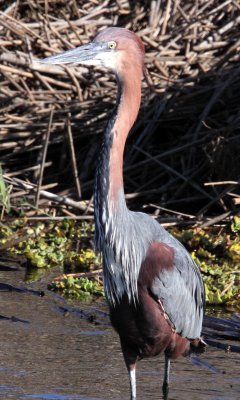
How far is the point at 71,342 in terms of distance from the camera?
6008 mm

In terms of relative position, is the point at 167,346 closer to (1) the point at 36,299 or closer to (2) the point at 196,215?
(1) the point at 36,299

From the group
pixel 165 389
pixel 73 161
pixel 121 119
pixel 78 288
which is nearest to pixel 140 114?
pixel 73 161

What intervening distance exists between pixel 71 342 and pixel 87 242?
6.93 feet

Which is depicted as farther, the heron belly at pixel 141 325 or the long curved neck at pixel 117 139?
the heron belly at pixel 141 325

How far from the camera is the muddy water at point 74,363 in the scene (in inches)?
204

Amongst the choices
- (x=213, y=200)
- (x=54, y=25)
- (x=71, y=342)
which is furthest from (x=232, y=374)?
(x=54, y=25)

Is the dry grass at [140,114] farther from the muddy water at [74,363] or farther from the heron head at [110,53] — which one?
the heron head at [110,53]

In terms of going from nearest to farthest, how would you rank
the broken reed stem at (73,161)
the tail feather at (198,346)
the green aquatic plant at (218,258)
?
1. the tail feather at (198,346)
2. the green aquatic plant at (218,258)
3. the broken reed stem at (73,161)

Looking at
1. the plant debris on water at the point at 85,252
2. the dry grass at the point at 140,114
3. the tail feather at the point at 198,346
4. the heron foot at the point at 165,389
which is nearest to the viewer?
the heron foot at the point at 165,389

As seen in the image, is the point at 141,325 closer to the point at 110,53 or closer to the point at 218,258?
the point at 110,53

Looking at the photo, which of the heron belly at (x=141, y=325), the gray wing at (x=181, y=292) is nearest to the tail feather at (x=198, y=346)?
the gray wing at (x=181, y=292)

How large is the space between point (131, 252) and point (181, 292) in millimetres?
459

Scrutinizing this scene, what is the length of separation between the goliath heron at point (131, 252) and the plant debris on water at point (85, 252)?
4.70ft

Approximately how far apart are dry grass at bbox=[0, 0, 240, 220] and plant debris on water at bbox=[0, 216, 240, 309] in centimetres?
29
